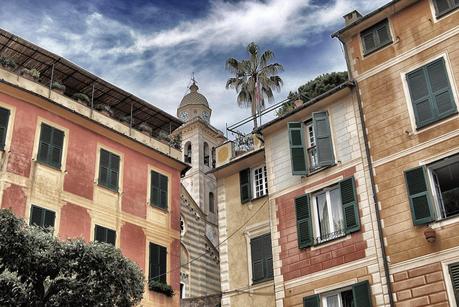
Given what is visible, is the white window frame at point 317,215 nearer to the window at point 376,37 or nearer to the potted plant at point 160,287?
the window at point 376,37

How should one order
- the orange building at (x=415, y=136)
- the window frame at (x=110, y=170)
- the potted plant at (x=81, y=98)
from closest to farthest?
the orange building at (x=415, y=136)
the window frame at (x=110, y=170)
the potted plant at (x=81, y=98)

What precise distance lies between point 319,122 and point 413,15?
182 inches

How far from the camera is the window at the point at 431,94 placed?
17484 mm

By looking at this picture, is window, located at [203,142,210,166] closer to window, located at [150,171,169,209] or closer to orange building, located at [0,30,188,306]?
orange building, located at [0,30,188,306]

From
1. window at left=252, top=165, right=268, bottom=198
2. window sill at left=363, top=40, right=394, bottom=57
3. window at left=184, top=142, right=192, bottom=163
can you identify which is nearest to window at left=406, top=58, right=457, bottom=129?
window sill at left=363, top=40, right=394, bottom=57

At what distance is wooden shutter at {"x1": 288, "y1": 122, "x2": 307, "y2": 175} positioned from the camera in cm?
2072

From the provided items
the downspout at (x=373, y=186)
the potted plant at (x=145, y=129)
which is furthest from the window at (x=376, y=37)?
the potted plant at (x=145, y=129)

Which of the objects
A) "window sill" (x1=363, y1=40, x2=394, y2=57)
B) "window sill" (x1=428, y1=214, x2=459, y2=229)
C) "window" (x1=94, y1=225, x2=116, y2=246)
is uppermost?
"window sill" (x1=363, y1=40, x2=394, y2=57)

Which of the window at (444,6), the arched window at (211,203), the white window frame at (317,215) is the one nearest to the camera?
the window at (444,6)

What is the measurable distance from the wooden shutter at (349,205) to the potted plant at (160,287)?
29.1 feet

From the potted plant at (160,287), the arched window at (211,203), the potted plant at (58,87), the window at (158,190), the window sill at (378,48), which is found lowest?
the potted plant at (160,287)

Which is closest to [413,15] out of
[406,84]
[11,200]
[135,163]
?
[406,84]

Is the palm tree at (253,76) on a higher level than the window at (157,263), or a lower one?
higher

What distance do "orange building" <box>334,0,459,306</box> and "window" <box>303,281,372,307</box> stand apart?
35.0 inches
